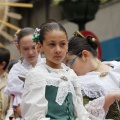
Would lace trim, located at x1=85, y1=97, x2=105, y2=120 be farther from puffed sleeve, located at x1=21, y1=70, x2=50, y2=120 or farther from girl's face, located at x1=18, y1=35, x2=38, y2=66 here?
girl's face, located at x1=18, y1=35, x2=38, y2=66

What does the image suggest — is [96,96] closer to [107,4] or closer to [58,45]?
[58,45]

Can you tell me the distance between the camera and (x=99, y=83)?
4.56m

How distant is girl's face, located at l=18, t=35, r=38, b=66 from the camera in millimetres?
5258

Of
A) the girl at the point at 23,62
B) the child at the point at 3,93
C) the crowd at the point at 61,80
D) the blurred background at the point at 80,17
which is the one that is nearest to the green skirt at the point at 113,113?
the crowd at the point at 61,80

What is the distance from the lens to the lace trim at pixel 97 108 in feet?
13.9

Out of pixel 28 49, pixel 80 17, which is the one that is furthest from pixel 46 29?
pixel 80 17

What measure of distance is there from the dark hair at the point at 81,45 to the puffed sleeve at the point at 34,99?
2.83 feet

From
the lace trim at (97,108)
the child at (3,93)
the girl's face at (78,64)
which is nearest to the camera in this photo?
the lace trim at (97,108)

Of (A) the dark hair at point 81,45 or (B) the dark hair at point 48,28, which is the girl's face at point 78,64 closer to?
(A) the dark hair at point 81,45

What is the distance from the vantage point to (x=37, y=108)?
3.66 meters

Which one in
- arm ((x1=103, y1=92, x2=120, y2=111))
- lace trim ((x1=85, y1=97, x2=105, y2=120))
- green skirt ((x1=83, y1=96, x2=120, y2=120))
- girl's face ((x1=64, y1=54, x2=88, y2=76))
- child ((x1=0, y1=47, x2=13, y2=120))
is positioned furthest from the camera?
child ((x1=0, y1=47, x2=13, y2=120))

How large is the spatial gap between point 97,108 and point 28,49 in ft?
4.16

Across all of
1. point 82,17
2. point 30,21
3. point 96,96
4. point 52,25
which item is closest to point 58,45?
point 52,25

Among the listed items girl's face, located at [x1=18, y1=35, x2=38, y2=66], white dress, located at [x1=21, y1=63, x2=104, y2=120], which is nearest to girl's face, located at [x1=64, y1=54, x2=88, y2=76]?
white dress, located at [x1=21, y1=63, x2=104, y2=120]
